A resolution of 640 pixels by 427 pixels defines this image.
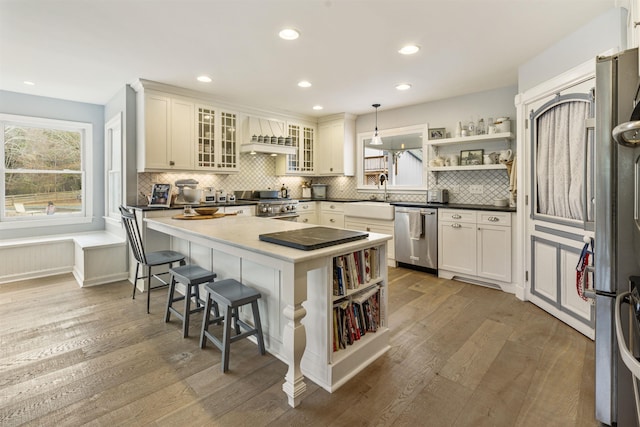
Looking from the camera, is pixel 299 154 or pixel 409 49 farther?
pixel 299 154

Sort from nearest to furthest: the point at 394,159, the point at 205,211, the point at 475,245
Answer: the point at 205,211
the point at 475,245
the point at 394,159

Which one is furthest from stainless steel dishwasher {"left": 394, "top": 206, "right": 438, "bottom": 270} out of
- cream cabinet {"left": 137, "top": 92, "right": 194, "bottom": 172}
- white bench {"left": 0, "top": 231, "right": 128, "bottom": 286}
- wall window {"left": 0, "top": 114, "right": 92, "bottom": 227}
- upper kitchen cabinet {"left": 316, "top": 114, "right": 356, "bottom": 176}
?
wall window {"left": 0, "top": 114, "right": 92, "bottom": 227}

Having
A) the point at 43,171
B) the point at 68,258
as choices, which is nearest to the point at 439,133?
the point at 68,258

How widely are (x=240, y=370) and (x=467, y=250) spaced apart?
10.0 ft

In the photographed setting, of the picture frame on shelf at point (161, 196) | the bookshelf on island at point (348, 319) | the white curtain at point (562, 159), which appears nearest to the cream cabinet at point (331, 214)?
the picture frame on shelf at point (161, 196)

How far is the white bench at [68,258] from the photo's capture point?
3979 mm

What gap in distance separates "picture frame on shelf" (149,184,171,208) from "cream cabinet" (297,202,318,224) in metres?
Answer: 2.13

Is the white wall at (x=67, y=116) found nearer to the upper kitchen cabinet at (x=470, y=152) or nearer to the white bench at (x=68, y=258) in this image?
the white bench at (x=68, y=258)

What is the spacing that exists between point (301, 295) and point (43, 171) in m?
4.86

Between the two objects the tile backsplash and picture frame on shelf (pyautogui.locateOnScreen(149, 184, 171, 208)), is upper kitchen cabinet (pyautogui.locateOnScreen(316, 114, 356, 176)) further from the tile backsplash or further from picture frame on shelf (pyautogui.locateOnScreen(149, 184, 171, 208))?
picture frame on shelf (pyautogui.locateOnScreen(149, 184, 171, 208))

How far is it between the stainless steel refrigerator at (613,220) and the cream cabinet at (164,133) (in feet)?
13.6

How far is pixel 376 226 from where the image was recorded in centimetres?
496

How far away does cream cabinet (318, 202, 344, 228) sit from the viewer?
18.1 feet

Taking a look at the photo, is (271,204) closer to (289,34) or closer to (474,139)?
(289,34)
